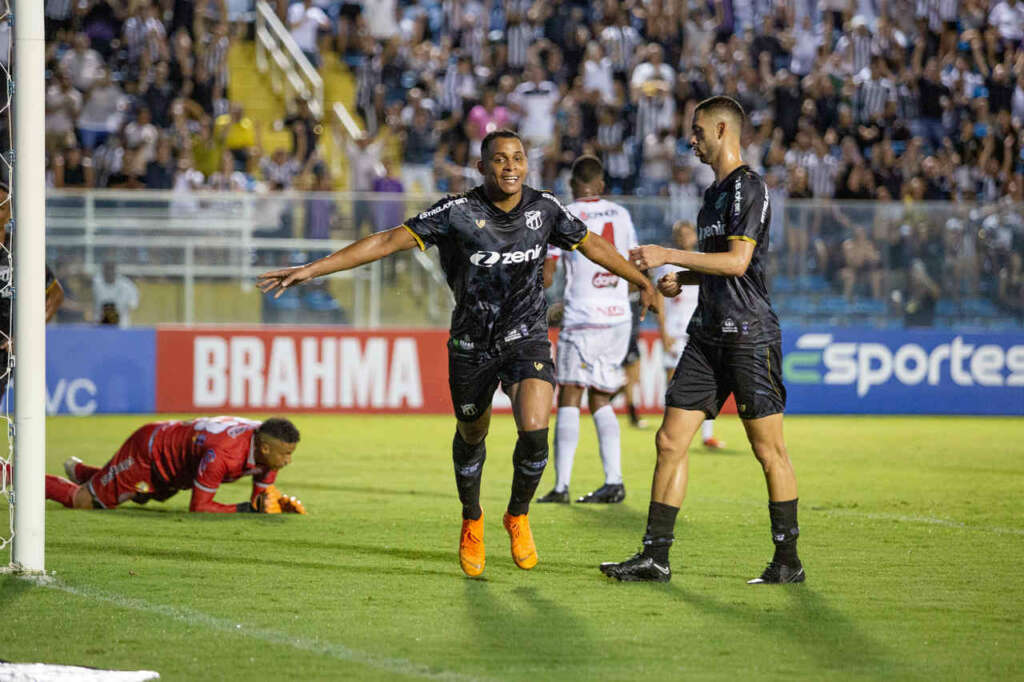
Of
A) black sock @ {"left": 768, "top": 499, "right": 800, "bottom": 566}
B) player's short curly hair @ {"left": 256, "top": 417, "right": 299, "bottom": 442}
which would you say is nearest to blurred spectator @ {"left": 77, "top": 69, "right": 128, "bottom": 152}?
player's short curly hair @ {"left": 256, "top": 417, "right": 299, "bottom": 442}

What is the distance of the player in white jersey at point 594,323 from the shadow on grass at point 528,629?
3615mm

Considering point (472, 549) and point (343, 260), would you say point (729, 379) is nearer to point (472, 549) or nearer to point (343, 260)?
point (472, 549)

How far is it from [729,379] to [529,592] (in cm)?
141

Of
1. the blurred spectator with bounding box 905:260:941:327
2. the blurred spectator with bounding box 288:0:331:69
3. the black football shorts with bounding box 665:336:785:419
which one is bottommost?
the black football shorts with bounding box 665:336:785:419

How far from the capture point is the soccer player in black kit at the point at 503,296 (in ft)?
22.6

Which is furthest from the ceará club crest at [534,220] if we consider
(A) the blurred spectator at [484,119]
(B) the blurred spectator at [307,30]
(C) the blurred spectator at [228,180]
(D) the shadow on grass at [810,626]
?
(B) the blurred spectator at [307,30]

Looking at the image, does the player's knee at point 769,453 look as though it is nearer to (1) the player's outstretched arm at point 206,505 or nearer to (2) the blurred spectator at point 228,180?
(1) the player's outstretched arm at point 206,505

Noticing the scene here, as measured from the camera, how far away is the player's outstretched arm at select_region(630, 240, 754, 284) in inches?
251

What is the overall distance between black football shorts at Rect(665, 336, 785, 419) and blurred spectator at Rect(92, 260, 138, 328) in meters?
12.2

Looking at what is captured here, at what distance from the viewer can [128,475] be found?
363 inches

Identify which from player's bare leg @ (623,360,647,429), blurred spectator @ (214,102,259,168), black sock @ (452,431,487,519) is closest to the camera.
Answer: black sock @ (452,431,487,519)

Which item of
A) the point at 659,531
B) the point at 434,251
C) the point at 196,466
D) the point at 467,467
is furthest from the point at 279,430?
the point at 434,251

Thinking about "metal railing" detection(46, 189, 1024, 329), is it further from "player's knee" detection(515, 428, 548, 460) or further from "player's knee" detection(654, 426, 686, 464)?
"player's knee" detection(654, 426, 686, 464)

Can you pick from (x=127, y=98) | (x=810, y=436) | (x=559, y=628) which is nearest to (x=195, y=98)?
(x=127, y=98)
